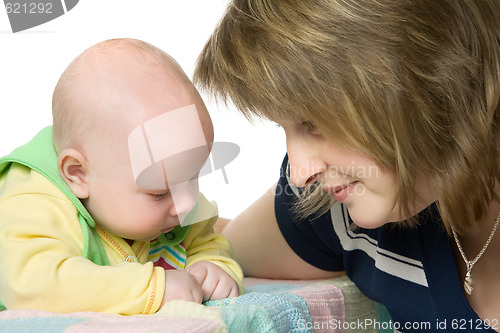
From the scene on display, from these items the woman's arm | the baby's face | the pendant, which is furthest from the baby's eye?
the woman's arm

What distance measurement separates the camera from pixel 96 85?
91cm

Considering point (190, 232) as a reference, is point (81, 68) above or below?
above

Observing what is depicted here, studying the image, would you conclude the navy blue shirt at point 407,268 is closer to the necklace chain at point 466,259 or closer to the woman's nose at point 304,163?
the necklace chain at point 466,259

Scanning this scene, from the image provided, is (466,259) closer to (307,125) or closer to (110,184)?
(307,125)

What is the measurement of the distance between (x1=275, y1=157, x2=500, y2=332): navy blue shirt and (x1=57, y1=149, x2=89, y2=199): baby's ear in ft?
1.52

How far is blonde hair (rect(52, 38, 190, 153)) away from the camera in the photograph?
35.5 inches

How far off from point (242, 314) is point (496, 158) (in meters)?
0.42

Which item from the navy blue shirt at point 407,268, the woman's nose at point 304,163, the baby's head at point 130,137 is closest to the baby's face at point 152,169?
the baby's head at point 130,137

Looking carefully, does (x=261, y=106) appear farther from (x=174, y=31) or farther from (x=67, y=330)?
(x=174, y=31)

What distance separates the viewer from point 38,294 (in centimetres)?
82

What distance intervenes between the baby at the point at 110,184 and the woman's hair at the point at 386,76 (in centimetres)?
11

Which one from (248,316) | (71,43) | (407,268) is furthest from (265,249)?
(71,43)

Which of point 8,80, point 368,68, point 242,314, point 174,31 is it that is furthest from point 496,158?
point 8,80

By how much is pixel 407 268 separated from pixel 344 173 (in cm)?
29
